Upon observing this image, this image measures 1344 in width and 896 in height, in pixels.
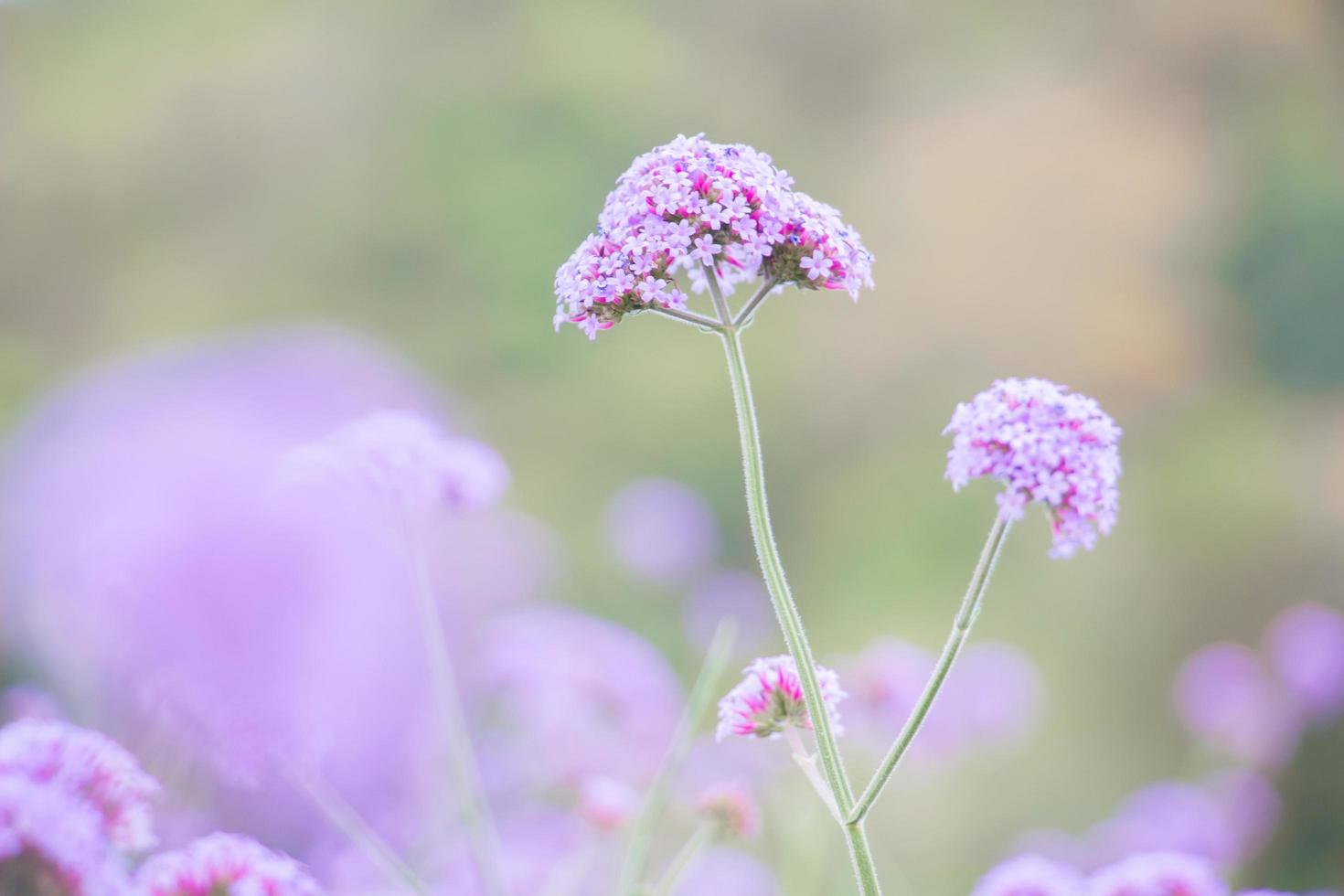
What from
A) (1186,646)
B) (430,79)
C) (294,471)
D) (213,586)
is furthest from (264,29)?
(1186,646)

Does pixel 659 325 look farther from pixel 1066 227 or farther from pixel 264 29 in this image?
pixel 264 29

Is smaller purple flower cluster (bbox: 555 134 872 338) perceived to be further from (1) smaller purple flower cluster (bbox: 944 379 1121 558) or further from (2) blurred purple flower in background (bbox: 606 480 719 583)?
(2) blurred purple flower in background (bbox: 606 480 719 583)

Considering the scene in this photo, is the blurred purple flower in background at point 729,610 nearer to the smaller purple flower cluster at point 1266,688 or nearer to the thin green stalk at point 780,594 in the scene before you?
the smaller purple flower cluster at point 1266,688

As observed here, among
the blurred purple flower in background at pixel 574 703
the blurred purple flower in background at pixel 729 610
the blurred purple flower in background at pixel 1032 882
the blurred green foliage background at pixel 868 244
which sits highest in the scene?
the blurred green foliage background at pixel 868 244

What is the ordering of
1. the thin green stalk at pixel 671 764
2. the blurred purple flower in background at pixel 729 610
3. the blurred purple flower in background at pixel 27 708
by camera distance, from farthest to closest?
the blurred purple flower in background at pixel 729 610
the blurred purple flower in background at pixel 27 708
the thin green stalk at pixel 671 764

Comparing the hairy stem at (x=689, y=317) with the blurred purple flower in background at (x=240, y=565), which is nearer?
the hairy stem at (x=689, y=317)

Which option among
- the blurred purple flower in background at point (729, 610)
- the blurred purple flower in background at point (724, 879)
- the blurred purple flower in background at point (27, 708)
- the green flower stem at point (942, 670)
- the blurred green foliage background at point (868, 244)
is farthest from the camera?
the blurred green foliage background at point (868, 244)

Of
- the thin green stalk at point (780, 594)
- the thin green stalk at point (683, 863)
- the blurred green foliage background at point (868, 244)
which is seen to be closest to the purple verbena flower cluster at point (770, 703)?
the thin green stalk at point (780, 594)
